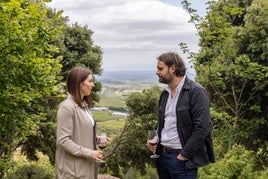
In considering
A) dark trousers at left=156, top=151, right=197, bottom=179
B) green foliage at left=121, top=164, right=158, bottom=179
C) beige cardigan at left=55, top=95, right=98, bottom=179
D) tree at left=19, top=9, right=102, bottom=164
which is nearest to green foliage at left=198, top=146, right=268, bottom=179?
dark trousers at left=156, top=151, right=197, bottom=179

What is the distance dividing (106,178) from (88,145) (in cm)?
1262

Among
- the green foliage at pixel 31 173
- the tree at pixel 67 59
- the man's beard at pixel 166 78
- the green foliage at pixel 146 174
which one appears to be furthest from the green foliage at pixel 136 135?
the man's beard at pixel 166 78

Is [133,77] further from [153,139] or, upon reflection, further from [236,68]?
[153,139]

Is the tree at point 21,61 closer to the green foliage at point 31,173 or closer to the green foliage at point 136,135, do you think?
the green foliage at point 31,173

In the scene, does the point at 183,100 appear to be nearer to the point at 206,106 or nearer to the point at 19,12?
the point at 206,106

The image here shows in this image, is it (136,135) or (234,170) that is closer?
(234,170)

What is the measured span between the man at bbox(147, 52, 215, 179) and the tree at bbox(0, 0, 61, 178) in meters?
2.27

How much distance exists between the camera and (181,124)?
11.0 ft

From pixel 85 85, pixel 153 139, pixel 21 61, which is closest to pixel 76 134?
pixel 85 85

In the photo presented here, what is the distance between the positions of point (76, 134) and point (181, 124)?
91cm

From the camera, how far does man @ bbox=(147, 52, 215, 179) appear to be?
129 inches

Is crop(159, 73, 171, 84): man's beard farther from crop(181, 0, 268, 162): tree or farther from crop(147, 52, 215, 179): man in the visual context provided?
crop(181, 0, 268, 162): tree

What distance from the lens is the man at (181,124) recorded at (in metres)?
3.28

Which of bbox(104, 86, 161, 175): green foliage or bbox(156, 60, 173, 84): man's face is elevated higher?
bbox(156, 60, 173, 84): man's face
